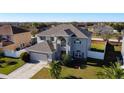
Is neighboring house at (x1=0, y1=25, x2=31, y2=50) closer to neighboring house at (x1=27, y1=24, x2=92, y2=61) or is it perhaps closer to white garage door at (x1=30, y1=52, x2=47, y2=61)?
neighboring house at (x1=27, y1=24, x2=92, y2=61)

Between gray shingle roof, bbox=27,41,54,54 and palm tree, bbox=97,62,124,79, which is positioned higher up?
gray shingle roof, bbox=27,41,54,54

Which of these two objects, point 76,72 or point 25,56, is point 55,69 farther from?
point 25,56

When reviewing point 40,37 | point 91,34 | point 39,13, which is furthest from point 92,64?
point 39,13

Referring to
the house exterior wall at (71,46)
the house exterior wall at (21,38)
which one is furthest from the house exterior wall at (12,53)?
the house exterior wall at (71,46)

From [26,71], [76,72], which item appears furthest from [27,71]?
[76,72]

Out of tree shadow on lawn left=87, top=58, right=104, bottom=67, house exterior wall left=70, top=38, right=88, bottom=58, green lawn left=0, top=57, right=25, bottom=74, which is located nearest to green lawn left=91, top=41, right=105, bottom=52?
house exterior wall left=70, top=38, right=88, bottom=58
